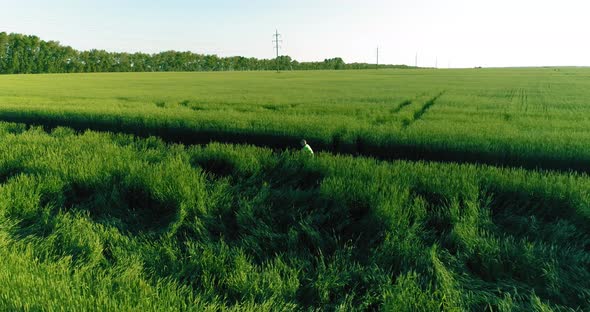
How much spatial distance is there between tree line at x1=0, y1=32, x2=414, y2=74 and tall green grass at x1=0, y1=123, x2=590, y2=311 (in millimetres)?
73915

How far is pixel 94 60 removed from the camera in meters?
92.6

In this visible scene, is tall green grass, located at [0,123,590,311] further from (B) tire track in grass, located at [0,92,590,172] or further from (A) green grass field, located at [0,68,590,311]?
(B) tire track in grass, located at [0,92,590,172]

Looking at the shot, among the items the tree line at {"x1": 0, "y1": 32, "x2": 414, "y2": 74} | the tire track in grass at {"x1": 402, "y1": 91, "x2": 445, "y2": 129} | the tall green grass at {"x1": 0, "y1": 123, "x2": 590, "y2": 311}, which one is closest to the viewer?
the tall green grass at {"x1": 0, "y1": 123, "x2": 590, "y2": 311}

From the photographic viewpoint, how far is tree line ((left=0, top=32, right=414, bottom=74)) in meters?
80.9

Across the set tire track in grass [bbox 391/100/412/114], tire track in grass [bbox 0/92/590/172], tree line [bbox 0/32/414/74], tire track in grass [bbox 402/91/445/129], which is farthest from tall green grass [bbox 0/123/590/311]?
tree line [bbox 0/32/414/74]

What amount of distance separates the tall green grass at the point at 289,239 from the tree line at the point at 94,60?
7392 centimetres

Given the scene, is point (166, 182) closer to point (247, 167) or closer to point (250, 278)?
point (247, 167)

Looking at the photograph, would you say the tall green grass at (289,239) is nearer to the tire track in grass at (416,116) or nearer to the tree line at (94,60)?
the tire track in grass at (416,116)

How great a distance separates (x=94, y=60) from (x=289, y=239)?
362 feet

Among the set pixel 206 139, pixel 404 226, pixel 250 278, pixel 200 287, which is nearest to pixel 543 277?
pixel 404 226

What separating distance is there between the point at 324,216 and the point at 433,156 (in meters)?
5.06

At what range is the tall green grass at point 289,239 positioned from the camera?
2.38 m

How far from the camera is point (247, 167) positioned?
5148 mm

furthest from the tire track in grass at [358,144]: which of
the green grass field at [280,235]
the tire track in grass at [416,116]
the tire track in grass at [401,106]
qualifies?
the tire track in grass at [401,106]
